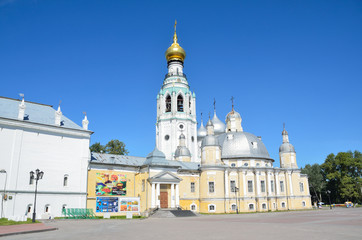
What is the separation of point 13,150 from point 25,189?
4281 mm

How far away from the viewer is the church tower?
200 ft

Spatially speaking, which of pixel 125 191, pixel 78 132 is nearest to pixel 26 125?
pixel 78 132

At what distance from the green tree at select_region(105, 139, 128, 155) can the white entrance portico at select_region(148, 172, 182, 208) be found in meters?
24.6

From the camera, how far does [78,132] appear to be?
35250 millimetres

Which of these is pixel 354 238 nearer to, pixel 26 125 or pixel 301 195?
pixel 26 125

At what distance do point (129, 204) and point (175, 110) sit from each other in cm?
2765

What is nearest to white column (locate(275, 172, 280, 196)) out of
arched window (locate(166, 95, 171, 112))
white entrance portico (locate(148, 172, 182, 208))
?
white entrance portico (locate(148, 172, 182, 208))

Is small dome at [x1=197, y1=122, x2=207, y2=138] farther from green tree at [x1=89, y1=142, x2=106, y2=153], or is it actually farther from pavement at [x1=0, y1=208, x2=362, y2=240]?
pavement at [x1=0, y1=208, x2=362, y2=240]

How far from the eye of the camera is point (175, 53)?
6594cm

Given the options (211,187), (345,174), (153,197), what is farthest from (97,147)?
(345,174)

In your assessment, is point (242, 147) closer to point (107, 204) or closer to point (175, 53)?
point (107, 204)

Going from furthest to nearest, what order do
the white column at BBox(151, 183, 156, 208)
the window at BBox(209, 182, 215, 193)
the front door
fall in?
the window at BBox(209, 182, 215, 193) → the front door → the white column at BBox(151, 183, 156, 208)

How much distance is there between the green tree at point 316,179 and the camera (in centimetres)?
6925

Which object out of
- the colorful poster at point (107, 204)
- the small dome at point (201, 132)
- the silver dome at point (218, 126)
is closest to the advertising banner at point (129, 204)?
the colorful poster at point (107, 204)
